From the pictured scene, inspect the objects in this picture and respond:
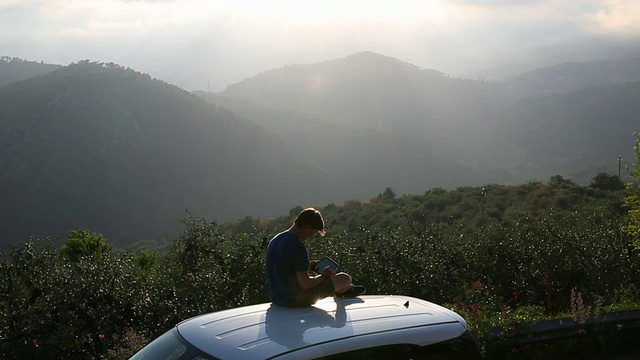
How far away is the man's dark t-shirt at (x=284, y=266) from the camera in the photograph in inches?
179

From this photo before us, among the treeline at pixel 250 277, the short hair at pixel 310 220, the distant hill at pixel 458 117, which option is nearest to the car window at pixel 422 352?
the short hair at pixel 310 220

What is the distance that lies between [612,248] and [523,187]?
2804cm

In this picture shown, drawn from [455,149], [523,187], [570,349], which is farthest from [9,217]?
[455,149]

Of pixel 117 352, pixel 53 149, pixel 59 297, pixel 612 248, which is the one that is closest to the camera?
pixel 117 352

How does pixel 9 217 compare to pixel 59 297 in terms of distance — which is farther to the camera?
pixel 9 217

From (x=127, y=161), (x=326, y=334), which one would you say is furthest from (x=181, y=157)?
(x=326, y=334)

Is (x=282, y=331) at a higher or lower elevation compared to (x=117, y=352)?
higher

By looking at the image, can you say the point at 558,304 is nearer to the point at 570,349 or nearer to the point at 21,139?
the point at 570,349

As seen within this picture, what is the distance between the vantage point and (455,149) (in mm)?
155750

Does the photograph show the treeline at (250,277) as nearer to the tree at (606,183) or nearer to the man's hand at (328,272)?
the man's hand at (328,272)

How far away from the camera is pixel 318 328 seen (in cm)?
353

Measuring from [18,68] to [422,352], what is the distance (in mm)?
147099

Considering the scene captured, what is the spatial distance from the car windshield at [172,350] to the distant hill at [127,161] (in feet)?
221

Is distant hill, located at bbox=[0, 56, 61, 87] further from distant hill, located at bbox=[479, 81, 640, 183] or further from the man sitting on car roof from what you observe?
the man sitting on car roof
